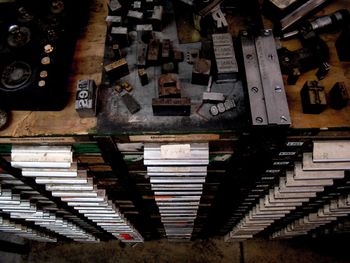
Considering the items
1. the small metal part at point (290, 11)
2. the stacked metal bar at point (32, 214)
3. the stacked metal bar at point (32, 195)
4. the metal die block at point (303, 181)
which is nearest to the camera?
the small metal part at point (290, 11)

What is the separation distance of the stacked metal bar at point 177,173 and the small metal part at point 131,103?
0.37 meters

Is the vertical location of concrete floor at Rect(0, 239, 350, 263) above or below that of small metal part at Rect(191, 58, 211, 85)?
below

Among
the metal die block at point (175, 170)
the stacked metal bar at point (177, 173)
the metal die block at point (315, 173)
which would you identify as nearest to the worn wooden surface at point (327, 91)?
the metal die block at point (315, 173)

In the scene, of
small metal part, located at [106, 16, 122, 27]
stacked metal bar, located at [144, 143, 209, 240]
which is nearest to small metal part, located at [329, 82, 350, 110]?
stacked metal bar, located at [144, 143, 209, 240]

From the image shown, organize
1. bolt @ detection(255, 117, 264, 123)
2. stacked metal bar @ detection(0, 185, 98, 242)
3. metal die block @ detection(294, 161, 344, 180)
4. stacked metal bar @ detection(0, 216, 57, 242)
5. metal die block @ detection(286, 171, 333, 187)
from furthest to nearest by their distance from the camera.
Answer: stacked metal bar @ detection(0, 216, 57, 242), stacked metal bar @ detection(0, 185, 98, 242), metal die block @ detection(286, 171, 333, 187), metal die block @ detection(294, 161, 344, 180), bolt @ detection(255, 117, 264, 123)

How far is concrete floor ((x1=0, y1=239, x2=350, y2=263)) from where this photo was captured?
24.7ft

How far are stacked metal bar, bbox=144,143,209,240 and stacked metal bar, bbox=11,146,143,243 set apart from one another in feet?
2.38

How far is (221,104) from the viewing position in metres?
3.01

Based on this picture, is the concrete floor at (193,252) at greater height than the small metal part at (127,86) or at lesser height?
lesser

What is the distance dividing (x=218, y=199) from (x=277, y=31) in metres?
2.59

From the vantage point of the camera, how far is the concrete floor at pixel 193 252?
7523mm

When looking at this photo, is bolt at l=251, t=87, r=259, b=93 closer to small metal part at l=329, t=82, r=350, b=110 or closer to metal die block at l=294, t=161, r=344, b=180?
small metal part at l=329, t=82, r=350, b=110

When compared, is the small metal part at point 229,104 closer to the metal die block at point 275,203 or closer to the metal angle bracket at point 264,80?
the metal angle bracket at point 264,80

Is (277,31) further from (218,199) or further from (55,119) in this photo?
(218,199)
